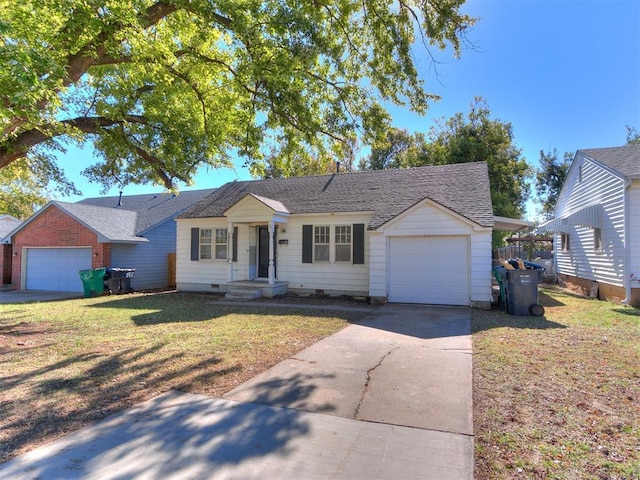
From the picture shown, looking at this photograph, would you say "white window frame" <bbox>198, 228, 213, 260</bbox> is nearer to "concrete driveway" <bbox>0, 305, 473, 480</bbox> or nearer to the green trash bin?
the green trash bin

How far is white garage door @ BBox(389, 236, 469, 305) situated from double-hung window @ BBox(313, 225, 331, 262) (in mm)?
2670

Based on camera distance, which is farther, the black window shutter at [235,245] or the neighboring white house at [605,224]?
the black window shutter at [235,245]

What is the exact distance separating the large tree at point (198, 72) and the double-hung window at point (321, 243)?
3391 mm

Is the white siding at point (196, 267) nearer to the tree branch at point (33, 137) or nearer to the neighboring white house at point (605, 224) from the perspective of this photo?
the tree branch at point (33, 137)

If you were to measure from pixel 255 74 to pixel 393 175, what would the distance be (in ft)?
25.7

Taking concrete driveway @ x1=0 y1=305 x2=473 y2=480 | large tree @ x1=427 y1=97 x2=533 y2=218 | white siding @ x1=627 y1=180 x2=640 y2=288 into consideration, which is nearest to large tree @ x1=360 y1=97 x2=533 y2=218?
large tree @ x1=427 y1=97 x2=533 y2=218

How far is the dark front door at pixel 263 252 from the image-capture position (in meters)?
14.8

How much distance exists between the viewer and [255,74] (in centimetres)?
847

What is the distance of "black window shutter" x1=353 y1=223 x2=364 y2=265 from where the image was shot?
13055mm

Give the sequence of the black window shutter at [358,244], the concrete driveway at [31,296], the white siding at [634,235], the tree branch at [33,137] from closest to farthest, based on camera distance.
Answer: the tree branch at [33,137] → the white siding at [634,235] → the black window shutter at [358,244] → the concrete driveway at [31,296]

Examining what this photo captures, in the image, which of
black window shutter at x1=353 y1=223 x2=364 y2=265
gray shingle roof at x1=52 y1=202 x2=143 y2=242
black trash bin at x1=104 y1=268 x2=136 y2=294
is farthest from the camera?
gray shingle roof at x1=52 y1=202 x2=143 y2=242

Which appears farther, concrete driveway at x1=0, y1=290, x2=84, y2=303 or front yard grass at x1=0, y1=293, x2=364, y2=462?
concrete driveway at x1=0, y1=290, x2=84, y2=303

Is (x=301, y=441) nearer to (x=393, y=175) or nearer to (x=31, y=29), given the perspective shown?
(x=31, y=29)

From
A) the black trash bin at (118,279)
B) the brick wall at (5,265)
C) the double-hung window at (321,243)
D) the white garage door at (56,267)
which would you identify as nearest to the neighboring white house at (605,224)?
the double-hung window at (321,243)
